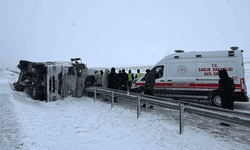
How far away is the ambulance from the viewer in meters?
8.96

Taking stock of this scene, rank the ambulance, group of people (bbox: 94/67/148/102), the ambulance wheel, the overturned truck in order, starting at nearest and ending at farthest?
the ambulance
the ambulance wheel
group of people (bbox: 94/67/148/102)
the overturned truck

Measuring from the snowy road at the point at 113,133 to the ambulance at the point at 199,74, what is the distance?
2.67m

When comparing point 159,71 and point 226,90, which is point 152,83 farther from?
point 226,90

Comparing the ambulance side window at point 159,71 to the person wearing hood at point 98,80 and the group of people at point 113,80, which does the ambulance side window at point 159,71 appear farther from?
the person wearing hood at point 98,80

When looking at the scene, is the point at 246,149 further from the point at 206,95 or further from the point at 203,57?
the point at 203,57

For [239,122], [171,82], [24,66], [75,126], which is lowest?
[75,126]

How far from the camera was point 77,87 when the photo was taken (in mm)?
11531

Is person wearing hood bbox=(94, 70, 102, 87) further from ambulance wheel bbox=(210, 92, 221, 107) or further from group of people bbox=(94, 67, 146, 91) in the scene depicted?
ambulance wheel bbox=(210, 92, 221, 107)

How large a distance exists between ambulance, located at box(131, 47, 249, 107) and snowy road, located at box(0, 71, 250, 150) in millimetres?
2666

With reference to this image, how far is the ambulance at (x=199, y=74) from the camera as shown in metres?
8.96

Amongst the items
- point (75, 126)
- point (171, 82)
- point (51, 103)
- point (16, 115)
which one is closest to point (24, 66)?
point (51, 103)

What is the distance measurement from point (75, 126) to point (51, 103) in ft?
16.4

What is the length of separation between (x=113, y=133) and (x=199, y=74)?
19.5ft

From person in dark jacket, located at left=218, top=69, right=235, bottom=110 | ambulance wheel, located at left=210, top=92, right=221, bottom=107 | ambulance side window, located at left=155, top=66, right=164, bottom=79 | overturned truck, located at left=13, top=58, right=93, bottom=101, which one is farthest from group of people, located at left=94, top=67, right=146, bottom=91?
person in dark jacket, located at left=218, top=69, right=235, bottom=110
